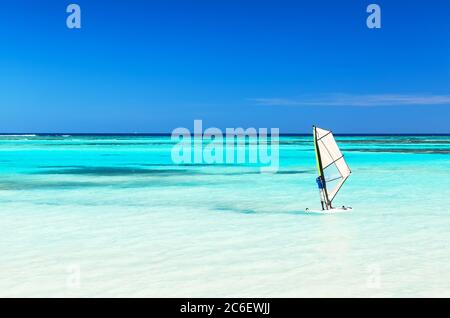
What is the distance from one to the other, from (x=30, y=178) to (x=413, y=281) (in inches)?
846

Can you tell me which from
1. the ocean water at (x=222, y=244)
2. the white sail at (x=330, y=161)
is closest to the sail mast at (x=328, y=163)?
the white sail at (x=330, y=161)

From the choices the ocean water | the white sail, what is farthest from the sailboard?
the ocean water

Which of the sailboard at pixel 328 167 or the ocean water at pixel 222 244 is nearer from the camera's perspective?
the ocean water at pixel 222 244

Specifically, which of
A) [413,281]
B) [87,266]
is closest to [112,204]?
[87,266]

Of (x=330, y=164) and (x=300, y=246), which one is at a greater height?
(x=330, y=164)

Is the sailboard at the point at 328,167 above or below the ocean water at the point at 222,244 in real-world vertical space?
above

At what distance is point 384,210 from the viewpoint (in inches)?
580

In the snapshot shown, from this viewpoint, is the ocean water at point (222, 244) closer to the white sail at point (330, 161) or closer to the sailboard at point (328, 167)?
the sailboard at point (328, 167)

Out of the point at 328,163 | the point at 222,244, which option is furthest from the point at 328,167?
the point at 222,244

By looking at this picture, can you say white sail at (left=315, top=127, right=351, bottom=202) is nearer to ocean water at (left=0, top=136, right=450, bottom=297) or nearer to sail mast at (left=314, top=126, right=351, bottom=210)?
sail mast at (left=314, top=126, right=351, bottom=210)

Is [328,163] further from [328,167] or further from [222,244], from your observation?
[222,244]

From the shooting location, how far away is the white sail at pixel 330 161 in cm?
1418
